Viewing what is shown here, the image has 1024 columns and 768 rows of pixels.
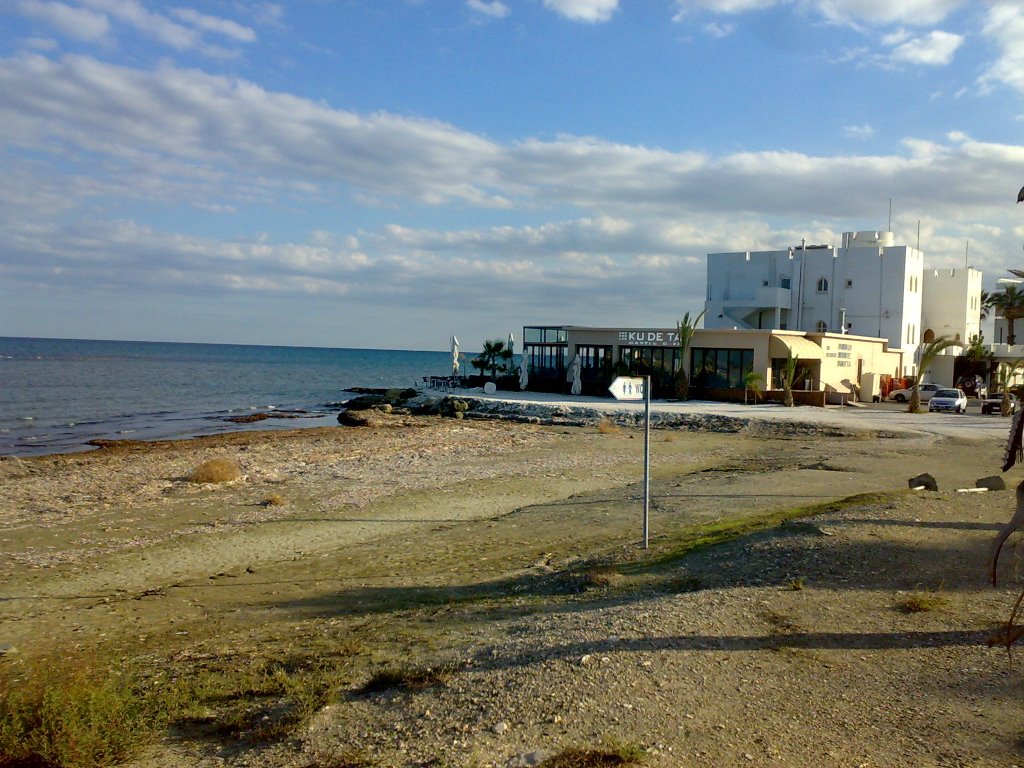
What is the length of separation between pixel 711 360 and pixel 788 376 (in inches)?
192

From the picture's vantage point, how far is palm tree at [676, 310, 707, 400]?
43.9 meters

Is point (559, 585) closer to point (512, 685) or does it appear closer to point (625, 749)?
point (512, 685)

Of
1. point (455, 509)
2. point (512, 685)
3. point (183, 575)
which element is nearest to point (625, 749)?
point (512, 685)

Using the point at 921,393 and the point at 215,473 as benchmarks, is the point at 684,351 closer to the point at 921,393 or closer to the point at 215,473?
the point at 921,393

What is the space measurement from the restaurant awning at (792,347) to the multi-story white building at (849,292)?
14.5 meters

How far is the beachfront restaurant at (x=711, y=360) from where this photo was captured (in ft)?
141

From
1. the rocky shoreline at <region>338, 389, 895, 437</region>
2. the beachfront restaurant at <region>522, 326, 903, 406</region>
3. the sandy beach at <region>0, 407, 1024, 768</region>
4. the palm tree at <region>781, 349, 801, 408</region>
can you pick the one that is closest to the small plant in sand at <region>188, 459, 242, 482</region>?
the sandy beach at <region>0, 407, 1024, 768</region>

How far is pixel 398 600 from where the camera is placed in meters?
10.3

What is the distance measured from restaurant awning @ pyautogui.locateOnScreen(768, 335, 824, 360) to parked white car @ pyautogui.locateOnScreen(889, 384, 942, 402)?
6.44m

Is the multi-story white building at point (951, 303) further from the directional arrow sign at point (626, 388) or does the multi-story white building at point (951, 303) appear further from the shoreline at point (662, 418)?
the directional arrow sign at point (626, 388)

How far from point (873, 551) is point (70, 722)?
8721mm

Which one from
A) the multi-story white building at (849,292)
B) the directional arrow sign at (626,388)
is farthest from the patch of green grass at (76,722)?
the multi-story white building at (849,292)

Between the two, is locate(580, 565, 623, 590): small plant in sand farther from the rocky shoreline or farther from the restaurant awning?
the restaurant awning

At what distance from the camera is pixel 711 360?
148ft
